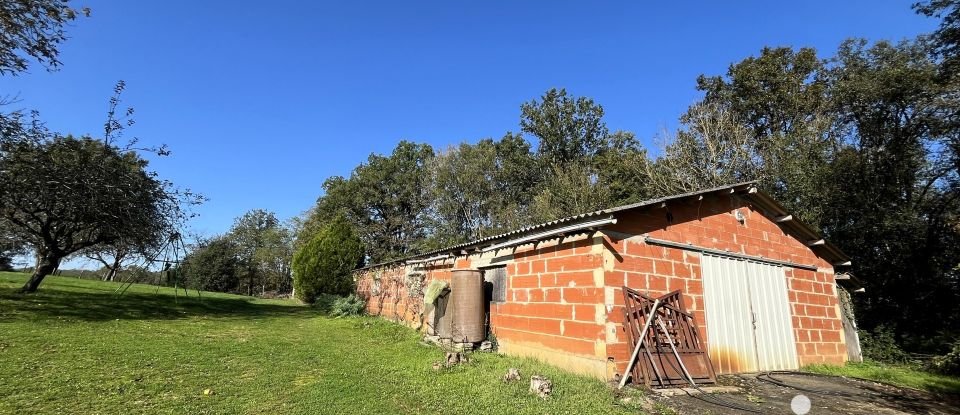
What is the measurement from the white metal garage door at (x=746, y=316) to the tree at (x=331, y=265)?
671 inches

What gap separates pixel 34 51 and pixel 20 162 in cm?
334

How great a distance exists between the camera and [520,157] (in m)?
32.5

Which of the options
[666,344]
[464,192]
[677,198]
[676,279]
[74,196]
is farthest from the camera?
[464,192]

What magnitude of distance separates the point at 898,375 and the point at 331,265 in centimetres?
2071

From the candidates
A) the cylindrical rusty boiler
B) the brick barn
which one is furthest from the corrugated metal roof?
the cylindrical rusty boiler

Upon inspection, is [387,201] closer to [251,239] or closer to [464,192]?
[464,192]

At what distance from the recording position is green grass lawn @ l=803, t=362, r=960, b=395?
8.87 m

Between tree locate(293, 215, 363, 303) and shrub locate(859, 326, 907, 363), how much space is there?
19.5 m

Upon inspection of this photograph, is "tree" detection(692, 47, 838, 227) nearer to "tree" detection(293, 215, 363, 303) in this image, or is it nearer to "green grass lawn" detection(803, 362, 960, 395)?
"green grass lawn" detection(803, 362, 960, 395)

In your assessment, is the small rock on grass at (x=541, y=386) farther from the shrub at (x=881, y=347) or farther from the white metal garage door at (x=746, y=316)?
the shrub at (x=881, y=347)

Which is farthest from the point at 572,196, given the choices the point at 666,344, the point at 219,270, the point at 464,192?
the point at 219,270

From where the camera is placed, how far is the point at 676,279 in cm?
860

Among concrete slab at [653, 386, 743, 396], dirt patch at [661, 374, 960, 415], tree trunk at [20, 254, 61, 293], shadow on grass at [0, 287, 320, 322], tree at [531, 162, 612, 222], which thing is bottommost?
dirt patch at [661, 374, 960, 415]

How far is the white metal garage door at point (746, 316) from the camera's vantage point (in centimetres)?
891
